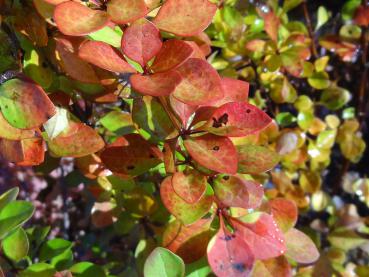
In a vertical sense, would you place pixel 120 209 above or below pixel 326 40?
below

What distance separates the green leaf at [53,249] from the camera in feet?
2.76

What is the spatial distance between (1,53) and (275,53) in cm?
54

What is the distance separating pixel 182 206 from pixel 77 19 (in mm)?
263

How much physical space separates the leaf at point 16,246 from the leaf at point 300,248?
390mm

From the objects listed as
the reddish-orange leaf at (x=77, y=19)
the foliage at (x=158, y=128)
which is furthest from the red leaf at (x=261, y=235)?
the reddish-orange leaf at (x=77, y=19)

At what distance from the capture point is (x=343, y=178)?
135 centimetres

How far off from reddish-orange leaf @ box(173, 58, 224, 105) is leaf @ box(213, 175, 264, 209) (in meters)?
0.14

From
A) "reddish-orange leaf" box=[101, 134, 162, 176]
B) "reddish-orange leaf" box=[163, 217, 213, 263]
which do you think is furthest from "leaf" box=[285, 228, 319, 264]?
"reddish-orange leaf" box=[101, 134, 162, 176]

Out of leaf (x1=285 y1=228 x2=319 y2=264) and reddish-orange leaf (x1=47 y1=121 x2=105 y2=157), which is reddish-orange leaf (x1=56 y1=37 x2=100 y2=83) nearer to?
reddish-orange leaf (x1=47 y1=121 x2=105 y2=157)

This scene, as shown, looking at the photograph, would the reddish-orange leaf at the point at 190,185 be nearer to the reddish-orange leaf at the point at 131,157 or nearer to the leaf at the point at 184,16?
the reddish-orange leaf at the point at 131,157

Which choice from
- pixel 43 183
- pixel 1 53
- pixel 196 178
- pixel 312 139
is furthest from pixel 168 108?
pixel 43 183

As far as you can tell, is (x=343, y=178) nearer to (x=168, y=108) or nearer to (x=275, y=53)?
(x=275, y=53)

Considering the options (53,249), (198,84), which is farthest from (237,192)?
(53,249)

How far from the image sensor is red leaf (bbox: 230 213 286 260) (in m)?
0.69
